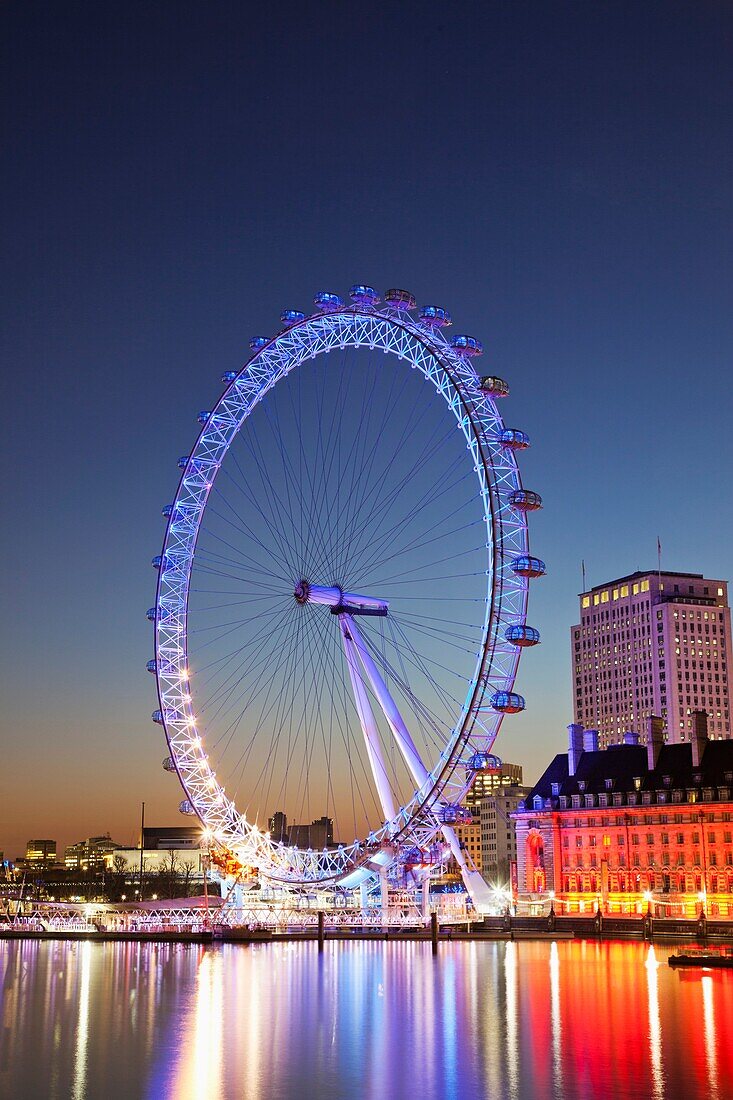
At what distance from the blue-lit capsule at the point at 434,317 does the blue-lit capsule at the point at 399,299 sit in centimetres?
87

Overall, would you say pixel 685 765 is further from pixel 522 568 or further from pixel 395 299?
pixel 395 299

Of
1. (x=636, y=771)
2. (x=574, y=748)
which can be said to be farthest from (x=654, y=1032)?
(x=574, y=748)

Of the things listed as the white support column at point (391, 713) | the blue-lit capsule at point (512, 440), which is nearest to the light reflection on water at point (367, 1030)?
the white support column at point (391, 713)

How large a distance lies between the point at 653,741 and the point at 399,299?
51977 mm

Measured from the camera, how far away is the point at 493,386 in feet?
234

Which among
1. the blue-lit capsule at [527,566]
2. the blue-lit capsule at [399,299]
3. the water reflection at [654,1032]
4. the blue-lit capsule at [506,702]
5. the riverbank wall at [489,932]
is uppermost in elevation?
the blue-lit capsule at [399,299]

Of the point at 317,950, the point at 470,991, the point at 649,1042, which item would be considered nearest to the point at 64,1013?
the point at 470,991

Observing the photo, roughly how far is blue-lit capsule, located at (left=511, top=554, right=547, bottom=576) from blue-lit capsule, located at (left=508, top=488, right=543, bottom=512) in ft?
8.93

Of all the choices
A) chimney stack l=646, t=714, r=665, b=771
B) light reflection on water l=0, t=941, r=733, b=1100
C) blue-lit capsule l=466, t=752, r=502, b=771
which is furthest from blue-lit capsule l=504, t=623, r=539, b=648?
chimney stack l=646, t=714, r=665, b=771

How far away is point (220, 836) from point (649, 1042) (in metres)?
49.7

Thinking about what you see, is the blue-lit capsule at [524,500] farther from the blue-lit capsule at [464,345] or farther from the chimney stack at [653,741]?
the chimney stack at [653,741]

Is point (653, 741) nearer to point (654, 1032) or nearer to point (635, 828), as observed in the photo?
point (635, 828)

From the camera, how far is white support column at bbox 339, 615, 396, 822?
76.9 m

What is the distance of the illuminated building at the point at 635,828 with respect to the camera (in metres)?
99.1
